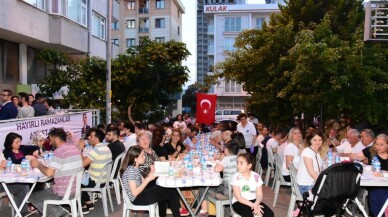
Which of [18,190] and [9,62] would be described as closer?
[18,190]

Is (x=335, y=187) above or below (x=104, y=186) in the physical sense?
above

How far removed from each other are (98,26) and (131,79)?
6.25m

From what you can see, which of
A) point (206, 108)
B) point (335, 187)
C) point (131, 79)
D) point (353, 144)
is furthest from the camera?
point (131, 79)

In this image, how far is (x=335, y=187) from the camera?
5.98 metres

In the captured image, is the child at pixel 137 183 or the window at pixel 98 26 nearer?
the child at pixel 137 183

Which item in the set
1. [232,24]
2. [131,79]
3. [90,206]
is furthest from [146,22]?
[90,206]

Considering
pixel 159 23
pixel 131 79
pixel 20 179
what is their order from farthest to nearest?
pixel 159 23, pixel 131 79, pixel 20 179

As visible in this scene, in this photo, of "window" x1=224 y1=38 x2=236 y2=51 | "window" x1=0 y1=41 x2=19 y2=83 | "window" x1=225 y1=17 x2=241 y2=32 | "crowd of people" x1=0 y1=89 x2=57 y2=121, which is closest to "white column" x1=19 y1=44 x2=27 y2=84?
"window" x1=0 y1=41 x2=19 y2=83

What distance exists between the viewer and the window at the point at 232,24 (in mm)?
55000

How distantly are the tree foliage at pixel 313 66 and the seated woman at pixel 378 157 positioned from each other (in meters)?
4.64

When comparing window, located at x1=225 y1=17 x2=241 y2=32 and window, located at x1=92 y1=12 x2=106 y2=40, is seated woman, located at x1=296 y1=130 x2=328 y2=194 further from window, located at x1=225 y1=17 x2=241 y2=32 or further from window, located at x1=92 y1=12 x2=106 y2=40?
window, located at x1=225 y1=17 x2=241 y2=32

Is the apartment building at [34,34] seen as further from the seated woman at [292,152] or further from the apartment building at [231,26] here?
the apartment building at [231,26]

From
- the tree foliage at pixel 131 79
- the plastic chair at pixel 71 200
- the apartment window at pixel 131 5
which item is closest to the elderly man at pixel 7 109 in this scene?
the plastic chair at pixel 71 200

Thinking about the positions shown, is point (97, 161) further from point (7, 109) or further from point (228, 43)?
point (228, 43)
